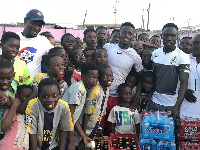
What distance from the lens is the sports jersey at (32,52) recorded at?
3.57 metres

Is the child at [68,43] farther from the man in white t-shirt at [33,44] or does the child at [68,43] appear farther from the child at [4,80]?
the child at [4,80]

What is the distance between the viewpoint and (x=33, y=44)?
3678 mm

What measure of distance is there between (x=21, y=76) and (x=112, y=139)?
170 cm

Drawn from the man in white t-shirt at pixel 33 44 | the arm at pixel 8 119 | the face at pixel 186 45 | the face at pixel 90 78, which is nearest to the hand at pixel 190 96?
the face at pixel 90 78

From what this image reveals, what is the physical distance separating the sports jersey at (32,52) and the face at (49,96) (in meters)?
1.22

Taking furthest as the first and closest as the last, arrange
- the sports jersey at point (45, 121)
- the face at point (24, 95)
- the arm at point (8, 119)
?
the face at point (24, 95) < the sports jersey at point (45, 121) < the arm at point (8, 119)

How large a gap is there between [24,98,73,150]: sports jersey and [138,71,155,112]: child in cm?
188

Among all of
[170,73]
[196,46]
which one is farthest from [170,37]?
[170,73]

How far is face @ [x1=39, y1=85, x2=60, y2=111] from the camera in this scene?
247cm

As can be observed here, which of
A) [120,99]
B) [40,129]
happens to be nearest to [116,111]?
[120,99]

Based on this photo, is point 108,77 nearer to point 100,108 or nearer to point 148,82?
point 100,108

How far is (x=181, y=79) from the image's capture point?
3549 mm

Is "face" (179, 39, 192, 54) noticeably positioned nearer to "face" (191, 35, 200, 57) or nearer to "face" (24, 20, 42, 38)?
"face" (191, 35, 200, 57)

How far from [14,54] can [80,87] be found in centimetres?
105
